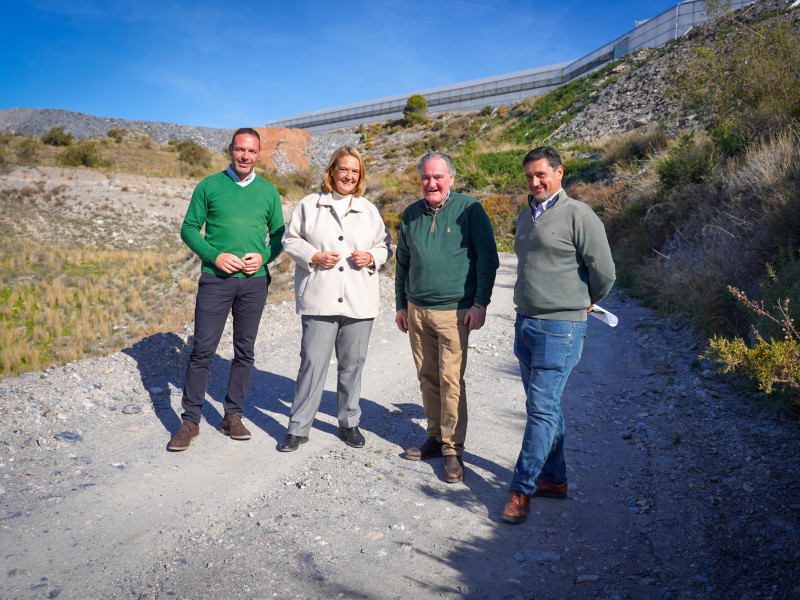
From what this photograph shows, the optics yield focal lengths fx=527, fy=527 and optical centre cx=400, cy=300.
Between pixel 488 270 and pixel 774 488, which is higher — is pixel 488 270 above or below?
above

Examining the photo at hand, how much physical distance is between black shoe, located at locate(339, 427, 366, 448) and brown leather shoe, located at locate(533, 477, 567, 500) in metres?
1.43

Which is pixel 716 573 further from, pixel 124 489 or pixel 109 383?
pixel 109 383

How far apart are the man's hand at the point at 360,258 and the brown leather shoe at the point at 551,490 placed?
1.86 meters

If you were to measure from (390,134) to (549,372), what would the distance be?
48.1 metres

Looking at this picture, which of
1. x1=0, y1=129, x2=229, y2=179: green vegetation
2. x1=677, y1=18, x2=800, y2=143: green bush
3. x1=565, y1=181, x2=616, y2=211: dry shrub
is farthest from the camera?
x1=0, y1=129, x2=229, y2=179: green vegetation

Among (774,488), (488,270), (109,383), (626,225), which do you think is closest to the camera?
(774,488)

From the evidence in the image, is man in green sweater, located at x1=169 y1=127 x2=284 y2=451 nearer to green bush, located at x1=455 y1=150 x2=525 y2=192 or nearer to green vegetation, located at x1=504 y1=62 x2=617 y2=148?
green bush, located at x1=455 y1=150 x2=525 y2=192

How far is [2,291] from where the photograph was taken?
14195 mm

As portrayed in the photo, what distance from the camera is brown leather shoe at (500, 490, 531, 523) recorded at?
3.02 meters

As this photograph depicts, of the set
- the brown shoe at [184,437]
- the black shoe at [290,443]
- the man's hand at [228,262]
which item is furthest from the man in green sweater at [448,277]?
the brown shoe at [184,437]

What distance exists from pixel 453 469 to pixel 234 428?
1803mm

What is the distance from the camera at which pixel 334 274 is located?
3846 millimetres

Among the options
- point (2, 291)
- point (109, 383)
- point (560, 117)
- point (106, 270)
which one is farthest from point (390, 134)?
point (109, 383)

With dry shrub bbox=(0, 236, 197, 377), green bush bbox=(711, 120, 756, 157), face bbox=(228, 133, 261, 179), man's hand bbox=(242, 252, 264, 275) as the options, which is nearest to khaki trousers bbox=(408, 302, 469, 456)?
man's hand bbox=(242, 252, 264, 275)
